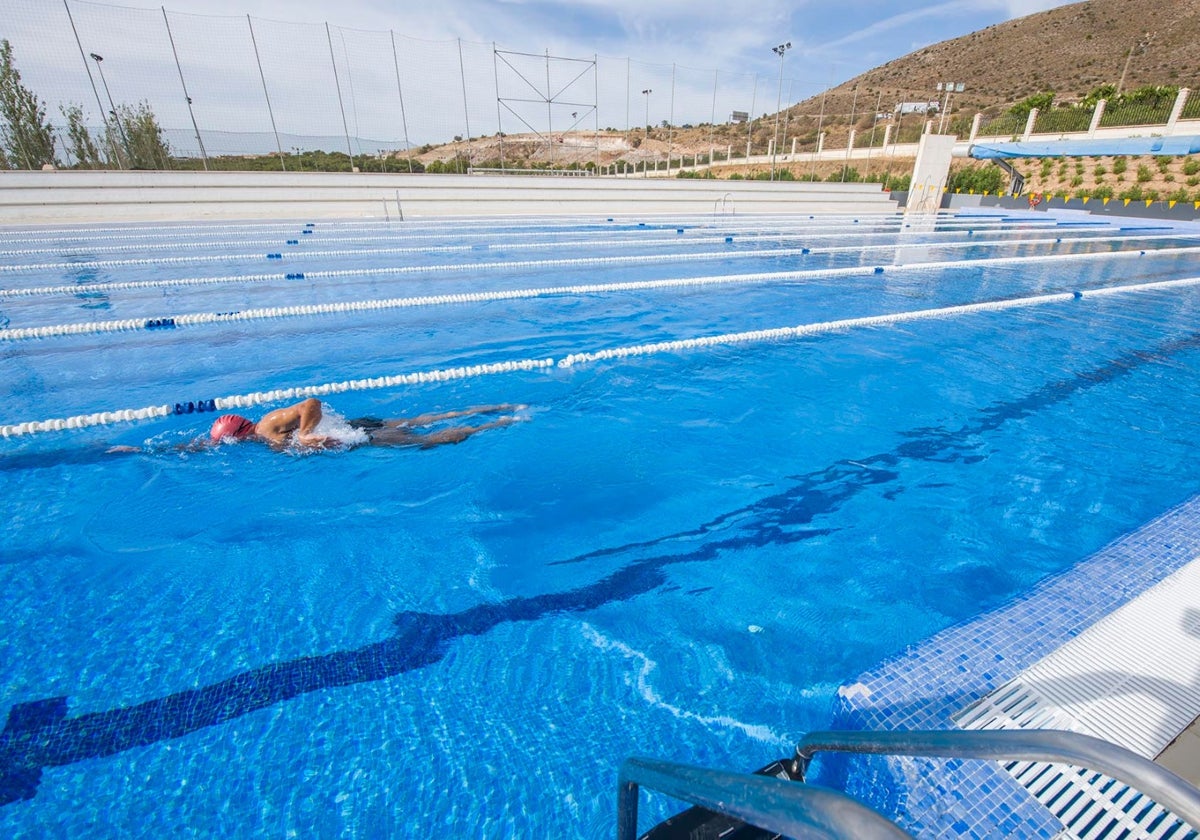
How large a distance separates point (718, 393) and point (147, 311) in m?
7.44

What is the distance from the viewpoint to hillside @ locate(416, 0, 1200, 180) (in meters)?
45.6

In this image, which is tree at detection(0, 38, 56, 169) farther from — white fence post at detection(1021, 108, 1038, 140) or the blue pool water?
white fence post at detection(1021, 108, 1038, 140)

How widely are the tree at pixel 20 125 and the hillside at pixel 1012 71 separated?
856 inches

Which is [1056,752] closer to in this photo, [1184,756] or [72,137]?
[1184,756]

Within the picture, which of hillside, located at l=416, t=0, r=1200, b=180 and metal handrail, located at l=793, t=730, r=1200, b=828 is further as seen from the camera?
hillside, located at l=416, t=0, r=1200, b=180

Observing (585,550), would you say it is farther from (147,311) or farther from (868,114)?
(868,114)

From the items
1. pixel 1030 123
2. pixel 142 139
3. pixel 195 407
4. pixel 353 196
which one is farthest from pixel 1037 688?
pixel 1030 123

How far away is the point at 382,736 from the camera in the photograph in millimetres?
2021

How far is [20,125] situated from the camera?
15789 millimetres

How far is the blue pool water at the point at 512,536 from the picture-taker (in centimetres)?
195

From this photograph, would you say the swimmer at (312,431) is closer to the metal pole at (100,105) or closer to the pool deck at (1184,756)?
the pool deck at (1184,756)

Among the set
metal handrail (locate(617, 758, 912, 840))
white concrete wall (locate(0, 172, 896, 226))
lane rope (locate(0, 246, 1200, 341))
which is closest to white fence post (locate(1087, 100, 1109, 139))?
white concrete wall (locate(0, 172, 896, 226))

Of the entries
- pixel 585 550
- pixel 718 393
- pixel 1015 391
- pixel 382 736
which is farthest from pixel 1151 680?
pixel 1015 391

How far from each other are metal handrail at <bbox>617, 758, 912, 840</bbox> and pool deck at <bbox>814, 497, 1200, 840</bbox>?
0.86m
